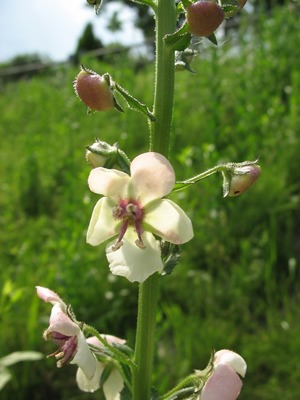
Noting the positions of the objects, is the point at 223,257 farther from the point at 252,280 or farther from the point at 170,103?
the point at 170,103

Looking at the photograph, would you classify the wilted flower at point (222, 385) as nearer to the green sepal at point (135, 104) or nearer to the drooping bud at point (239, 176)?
the drooping bud at point (239, 176)

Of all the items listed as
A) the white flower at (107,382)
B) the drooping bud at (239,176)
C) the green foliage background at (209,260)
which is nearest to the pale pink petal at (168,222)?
the drooping bud at (239,176)

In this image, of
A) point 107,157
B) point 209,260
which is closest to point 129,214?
point 107,157

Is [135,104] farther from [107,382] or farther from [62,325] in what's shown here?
[107,382]

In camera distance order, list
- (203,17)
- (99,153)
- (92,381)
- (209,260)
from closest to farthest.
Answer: (203,17) → (99,153) → (92,381) → (209,260)

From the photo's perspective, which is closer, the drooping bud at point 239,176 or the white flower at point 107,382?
the drooping bud at point 239,176

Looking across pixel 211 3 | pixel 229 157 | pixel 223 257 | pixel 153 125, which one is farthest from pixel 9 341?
pixel 211 3
